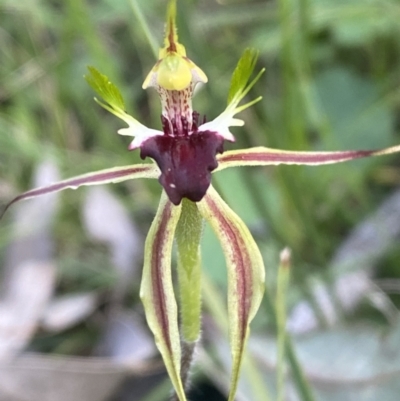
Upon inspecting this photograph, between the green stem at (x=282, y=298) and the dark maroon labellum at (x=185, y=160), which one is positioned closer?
the dark maroon labellum at (x=185, y=160)

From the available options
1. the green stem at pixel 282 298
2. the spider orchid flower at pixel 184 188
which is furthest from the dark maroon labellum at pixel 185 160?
the green stem at pixel 282 298

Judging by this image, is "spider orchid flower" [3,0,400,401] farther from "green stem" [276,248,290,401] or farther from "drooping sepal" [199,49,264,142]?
"green stem" [276,248,290,401]

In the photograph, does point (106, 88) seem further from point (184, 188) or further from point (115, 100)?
point (184, 188)

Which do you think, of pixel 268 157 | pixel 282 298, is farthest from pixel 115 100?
pixel 282 298

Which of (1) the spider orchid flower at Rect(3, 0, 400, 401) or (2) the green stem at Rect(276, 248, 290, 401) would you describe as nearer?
(1) the spider orchid flower at Rect(3, 0, 400, 401)

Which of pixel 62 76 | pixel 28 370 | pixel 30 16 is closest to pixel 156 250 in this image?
pixel 28 370

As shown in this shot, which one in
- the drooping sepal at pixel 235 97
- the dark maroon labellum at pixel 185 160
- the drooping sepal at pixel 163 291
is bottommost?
the drooping sepal at pixel 163 291

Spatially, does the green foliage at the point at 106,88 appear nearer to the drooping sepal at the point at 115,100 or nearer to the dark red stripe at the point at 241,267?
the drooping sepal at the point at 115,100

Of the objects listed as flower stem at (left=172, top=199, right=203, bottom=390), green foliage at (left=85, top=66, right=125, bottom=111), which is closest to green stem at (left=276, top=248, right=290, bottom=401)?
flower stem at (left=172, top=199, right=203, bottom=390)
